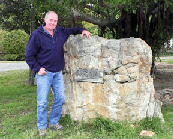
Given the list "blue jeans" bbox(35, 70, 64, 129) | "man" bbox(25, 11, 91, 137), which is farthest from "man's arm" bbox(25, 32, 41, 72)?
"blue jeans" bbox(35, 70, 64, 129)

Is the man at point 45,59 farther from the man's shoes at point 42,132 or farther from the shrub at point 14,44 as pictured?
the shrub at point 14,44

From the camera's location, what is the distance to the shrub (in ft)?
78.4

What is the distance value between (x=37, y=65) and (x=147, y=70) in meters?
2.16

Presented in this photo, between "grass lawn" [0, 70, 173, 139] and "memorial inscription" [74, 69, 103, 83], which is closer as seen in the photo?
"grass lawn" [0, 70, 173, 139]

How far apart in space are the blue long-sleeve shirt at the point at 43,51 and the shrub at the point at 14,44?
2120cm

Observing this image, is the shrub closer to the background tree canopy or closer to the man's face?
the background tree canopy

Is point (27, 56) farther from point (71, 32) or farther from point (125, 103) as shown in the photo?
point (125, 103)

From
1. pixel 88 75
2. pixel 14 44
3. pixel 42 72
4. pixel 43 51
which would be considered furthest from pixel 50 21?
pixel 14 44

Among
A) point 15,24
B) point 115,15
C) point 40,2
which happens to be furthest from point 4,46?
point 40,2

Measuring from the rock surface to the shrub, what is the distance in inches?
823

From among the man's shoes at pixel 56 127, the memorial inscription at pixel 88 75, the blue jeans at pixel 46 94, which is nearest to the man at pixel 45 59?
the blue jeans at pixel 46 94

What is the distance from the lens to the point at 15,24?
416 inches

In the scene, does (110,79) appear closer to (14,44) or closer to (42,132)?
(42,132)

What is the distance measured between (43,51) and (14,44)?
21492 millimetres
